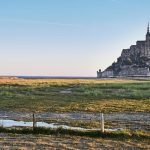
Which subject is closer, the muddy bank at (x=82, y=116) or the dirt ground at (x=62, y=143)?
the dirt ground at (x=62, y=143)

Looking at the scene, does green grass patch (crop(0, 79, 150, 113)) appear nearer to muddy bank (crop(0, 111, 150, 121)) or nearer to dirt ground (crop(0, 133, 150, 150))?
muddy bank (crop(0, 111, 150, 121))

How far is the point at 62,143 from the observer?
74.5 ft

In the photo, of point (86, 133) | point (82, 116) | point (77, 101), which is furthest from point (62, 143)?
point (77, 101)

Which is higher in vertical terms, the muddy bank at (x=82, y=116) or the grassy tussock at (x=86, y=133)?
the muddy bank at (x=82, y=116)

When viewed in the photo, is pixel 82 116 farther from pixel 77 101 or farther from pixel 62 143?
pixel 77 101

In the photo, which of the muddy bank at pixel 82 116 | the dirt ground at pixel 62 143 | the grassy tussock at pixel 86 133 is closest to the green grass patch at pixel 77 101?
the muddy bank at pixel 82 116

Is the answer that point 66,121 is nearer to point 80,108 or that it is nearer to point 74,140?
point 74,140

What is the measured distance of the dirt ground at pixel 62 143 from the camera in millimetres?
21500

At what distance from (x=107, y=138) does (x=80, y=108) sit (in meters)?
19.7

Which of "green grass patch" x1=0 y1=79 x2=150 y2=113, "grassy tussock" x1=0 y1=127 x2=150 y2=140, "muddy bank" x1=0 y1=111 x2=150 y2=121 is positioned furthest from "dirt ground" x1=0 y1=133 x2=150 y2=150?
"green grass patch" x1=0 y1=79 x2=150 y2=113

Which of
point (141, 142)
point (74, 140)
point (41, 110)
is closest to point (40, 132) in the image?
point (74, 140)

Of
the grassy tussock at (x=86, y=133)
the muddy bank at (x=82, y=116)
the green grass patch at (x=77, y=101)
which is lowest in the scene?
the grassy tussock at (x=86, y=133)

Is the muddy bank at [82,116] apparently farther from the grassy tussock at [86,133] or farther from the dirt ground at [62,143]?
the dirt ground at [62,143]

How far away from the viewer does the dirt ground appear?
70.5ft
